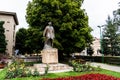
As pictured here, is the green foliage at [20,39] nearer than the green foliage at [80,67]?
No

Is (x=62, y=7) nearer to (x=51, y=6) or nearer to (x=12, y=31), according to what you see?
(x=51, y=6)

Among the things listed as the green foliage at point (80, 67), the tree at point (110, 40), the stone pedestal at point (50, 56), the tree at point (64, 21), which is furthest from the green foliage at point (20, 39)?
the green foliage at point (80, 67)

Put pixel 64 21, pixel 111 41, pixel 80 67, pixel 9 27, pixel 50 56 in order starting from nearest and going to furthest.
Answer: pixel 80 67
pixel 50 56
pixel 64 21
pixel 9 27
pixel 111 41

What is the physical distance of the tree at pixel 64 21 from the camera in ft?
111

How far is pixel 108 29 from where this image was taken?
6819cm

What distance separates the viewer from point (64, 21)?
34.1 meters

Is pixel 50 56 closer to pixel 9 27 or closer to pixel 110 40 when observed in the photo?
pixel 9 27

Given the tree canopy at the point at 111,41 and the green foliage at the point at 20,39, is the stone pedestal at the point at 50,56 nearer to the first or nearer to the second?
the tree canopy at the point at 111,41

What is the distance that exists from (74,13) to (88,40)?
178 inches

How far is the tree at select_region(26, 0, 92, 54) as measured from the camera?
3388 cm

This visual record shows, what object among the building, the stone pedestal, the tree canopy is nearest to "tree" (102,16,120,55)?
the tree canopy

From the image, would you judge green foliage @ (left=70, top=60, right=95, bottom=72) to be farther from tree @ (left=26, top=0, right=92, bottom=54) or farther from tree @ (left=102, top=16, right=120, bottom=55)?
tree @ (left=102, top=16, right=120, bottom=55)

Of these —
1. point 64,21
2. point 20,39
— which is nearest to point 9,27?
point 20,39

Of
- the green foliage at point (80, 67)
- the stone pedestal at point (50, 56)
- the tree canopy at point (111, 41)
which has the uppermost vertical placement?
the tree canopy at point (111, 41)
